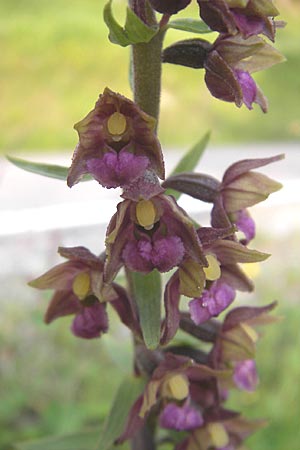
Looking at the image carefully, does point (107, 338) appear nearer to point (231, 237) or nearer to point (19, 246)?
point (231, 237)

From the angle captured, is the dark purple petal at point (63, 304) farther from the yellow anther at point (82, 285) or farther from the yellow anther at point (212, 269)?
the yellow anther at point (212, 269)

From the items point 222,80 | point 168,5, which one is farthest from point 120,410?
point 168,5

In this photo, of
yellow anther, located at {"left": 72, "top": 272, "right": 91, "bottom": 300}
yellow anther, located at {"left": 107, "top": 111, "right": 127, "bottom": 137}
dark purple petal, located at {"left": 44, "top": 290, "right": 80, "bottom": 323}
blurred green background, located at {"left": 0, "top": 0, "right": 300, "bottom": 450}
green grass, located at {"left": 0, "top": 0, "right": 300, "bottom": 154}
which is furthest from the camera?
green grass, located at {"left": 0, "top": 0, "right": 300, "bottom": 154}

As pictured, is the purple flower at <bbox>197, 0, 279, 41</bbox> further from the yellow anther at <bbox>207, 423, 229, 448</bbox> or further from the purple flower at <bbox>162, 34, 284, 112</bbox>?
the yellow anther at <bbox>207, 423, 229, 448</bbox>

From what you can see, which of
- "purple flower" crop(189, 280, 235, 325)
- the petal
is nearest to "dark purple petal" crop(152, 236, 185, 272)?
"purple flower" crop(189, 280, 235, 325)

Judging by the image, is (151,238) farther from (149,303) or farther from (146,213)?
(149,303)

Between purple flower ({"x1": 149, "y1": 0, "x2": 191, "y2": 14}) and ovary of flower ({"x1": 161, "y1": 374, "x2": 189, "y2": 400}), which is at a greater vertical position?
purple flower ({"x1": 149, "y1": 0, "x2": 191, "y2": 14})
